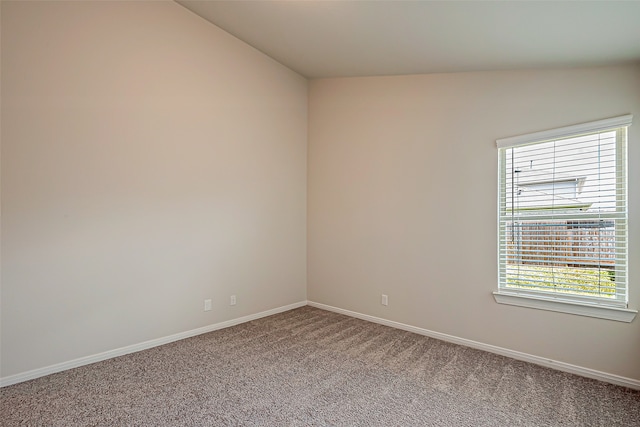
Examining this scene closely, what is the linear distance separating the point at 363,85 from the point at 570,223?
2.67 m

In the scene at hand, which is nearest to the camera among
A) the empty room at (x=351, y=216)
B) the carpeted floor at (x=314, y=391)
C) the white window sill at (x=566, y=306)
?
the carpeted floor at (x=314, y=391)

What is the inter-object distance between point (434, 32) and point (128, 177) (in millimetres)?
2943

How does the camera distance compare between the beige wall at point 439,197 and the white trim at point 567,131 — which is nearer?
the white trim at point 567,131

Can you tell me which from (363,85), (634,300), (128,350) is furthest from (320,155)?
(634,300)

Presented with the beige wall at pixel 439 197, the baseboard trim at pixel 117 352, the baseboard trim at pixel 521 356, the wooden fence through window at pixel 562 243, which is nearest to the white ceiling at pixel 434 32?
the beige wall at pixel 439 197

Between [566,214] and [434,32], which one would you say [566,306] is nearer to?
[566,214]

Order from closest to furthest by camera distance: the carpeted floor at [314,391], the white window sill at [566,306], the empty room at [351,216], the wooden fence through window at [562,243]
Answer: the carpeted floor at [314,391], the empty room at [351,216], the white window sill at [566,306], the wooden fence through window at [562,243]

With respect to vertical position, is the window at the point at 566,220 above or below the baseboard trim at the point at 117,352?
above

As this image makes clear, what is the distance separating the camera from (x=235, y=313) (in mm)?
3908

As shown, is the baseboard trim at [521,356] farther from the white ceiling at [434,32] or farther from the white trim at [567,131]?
the white ceiling at [434,32]

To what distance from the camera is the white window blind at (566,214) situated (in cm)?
254

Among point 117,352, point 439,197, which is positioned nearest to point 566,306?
point 439,197

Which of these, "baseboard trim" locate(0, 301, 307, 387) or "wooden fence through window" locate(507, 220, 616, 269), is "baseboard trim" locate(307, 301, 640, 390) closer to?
"wooden fence through window" locate(507, 220, 616, 269)

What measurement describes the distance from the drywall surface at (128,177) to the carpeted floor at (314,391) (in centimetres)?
42
